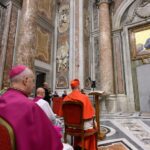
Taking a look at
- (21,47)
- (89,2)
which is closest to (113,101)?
(21,47)

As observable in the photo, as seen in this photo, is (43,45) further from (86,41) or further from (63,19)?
(86,41)

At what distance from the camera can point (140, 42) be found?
31.6 feet

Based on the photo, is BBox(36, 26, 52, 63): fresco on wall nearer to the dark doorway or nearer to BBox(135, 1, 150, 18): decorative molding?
the dark doorway

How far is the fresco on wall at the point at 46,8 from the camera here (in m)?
9.90

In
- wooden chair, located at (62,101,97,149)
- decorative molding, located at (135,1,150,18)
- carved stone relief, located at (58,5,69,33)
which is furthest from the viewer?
carved stone relief, located at (58,5,69,33)

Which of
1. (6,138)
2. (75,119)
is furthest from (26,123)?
(75,119)

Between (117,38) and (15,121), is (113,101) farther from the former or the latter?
(15,121)

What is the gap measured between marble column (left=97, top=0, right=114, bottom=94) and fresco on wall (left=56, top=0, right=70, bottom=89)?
6.93 ft

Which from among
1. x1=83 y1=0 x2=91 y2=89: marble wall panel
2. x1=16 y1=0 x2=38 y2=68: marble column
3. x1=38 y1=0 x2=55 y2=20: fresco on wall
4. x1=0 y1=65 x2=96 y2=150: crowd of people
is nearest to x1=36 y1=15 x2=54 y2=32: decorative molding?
x1=38 y1=0 x2=55 y2=20: fresco on wall

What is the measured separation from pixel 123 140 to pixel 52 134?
2904 millimetres

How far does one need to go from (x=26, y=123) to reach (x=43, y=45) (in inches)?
369

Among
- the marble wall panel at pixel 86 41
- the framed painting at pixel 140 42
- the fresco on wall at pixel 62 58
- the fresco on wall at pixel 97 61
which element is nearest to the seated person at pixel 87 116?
the marble wall panel at pixel 86 41

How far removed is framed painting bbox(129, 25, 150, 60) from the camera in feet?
30.7

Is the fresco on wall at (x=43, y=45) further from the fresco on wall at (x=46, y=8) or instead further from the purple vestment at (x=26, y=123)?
the purple vestment at (x=26, y=123)
